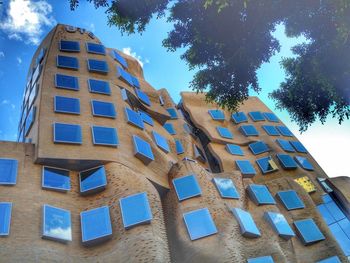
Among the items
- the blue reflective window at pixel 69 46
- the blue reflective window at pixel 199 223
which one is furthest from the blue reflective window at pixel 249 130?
the blue reflective window at pixel 199 223

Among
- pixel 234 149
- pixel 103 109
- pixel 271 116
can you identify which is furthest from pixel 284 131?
pixel 103 109

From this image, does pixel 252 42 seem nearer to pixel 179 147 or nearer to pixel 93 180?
pixel 93 180

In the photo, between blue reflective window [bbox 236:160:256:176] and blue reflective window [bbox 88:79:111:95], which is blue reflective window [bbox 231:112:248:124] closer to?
blue reflective window [bbox 236:160:256:176]

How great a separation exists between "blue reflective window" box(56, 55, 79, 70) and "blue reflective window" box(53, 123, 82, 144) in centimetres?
553

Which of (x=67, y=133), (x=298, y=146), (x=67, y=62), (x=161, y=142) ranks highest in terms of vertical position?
(x=67, y=62)

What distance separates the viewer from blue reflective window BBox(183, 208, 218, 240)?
53.5ft

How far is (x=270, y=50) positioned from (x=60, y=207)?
1048 cm

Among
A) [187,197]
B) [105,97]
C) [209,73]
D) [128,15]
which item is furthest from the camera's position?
[105,97]

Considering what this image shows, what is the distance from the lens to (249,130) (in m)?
32.6

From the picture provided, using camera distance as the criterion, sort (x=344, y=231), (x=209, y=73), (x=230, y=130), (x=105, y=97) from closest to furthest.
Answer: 1. (x=209, y=73)
2. (x=105, y=97)
3. (x=344, y=231)
4. (x=230, y=130)

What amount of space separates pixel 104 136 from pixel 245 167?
1328 cm

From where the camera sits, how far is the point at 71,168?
17.1 metres

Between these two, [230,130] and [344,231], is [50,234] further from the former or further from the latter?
[230,130]

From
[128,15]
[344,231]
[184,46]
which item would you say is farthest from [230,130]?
[128,15]
